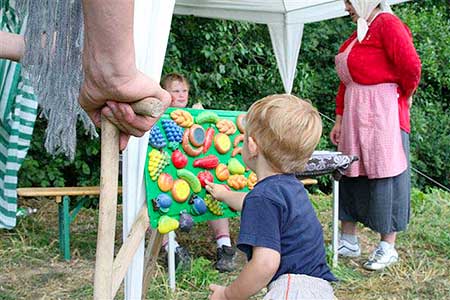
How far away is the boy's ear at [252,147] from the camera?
2.02 m

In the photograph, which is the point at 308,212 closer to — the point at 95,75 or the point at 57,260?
the point at 95,75

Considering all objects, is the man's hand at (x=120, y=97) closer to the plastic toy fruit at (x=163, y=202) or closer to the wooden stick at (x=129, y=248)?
the wooden stick at (x=129, y=248)

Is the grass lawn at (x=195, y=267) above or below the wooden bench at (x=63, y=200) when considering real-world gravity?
below

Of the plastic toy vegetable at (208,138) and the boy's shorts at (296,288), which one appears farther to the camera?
the plastic toy vegetable at (208,138)

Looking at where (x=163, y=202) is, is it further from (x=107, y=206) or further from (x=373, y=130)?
(x=373, y=130)

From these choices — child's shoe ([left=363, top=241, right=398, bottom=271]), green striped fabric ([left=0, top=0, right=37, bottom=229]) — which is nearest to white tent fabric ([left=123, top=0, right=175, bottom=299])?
green striped fabric ([left=0, top=0, right=37, bottom=229])

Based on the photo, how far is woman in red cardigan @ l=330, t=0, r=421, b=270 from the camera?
12.1 ft

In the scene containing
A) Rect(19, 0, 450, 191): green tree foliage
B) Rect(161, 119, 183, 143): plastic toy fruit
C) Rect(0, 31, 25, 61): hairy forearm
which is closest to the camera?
Rect(0, 31, 25, 61): hairy forearm

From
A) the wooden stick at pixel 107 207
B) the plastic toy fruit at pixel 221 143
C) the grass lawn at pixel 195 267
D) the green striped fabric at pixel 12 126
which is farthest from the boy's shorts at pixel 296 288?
the green striped fabric at pixel 12 126

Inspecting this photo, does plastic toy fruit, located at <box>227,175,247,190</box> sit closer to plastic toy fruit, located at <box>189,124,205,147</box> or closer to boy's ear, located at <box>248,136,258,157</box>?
plastic toy fruit, located at <box>189,124,205,147</box>

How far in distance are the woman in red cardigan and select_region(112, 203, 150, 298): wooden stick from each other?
1663 millimetres

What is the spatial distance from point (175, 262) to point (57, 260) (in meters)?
0.86

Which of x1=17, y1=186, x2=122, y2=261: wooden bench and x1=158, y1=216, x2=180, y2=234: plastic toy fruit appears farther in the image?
x1=17, y1=186, x2=122, y2=261: wooden bench

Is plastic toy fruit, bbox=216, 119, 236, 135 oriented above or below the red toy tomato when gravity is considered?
above
